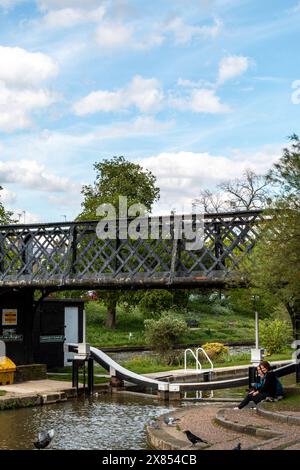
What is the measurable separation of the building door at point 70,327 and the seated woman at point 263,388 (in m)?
14.3

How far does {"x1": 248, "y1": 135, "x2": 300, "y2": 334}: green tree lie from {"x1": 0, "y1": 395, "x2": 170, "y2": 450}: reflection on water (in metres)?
4.70

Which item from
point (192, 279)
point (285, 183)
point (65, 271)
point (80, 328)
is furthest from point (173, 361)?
point (285, 183)

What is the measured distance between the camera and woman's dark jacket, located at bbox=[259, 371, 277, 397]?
1723 centimetres

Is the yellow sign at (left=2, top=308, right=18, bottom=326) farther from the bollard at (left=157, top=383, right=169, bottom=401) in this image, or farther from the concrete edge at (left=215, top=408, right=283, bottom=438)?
the concrete edge at (left=215, top=408, right=283, bottom=438)

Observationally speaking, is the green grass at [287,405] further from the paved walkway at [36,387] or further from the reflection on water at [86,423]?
the paved walkway at [36,387]

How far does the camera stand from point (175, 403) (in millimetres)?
21844

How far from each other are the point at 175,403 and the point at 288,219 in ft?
26.0

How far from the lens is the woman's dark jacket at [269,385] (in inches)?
679

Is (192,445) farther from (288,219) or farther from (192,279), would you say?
(192,279)

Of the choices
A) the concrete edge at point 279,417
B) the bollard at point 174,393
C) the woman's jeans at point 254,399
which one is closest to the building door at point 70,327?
the bollard at point 174,393

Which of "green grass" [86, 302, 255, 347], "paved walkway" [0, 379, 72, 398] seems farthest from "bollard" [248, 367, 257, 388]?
"green grass" [86, 302, 255, 347]

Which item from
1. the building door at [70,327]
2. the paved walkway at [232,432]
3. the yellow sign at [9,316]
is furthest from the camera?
the building door at [70,327]

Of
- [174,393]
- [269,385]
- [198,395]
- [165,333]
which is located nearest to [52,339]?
[165,333]
